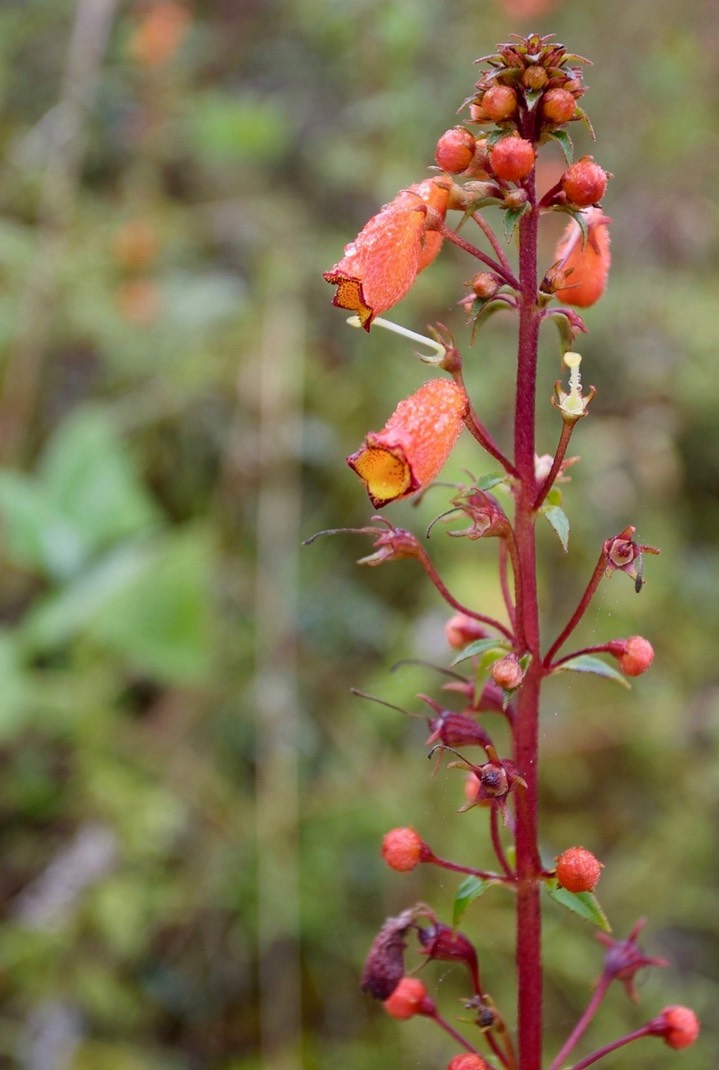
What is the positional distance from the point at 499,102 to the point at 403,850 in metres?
0.81

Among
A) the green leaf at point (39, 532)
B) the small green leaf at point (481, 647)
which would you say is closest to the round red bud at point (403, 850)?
the small green leaf at point (481, 647)

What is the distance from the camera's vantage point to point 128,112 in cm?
450

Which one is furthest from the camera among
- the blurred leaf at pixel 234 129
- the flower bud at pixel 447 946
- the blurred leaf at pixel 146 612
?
the blurred leaf at pixel 234 129

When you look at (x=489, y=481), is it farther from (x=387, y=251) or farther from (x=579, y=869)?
(x=579, y=869)

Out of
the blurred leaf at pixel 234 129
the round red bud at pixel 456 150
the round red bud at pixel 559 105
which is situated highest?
the blurred leaf at pixel 234 129

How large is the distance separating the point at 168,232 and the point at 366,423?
1.15 metres

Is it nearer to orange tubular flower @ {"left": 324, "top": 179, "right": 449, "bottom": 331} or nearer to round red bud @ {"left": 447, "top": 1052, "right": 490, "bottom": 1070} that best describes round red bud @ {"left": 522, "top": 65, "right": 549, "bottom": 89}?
orange tubular flower @ {"left": 324, "top": 179, "right": 449, "bottom": 331}

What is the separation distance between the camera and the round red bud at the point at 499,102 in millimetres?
1027

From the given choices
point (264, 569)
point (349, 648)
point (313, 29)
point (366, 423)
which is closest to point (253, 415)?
point (366, 423)

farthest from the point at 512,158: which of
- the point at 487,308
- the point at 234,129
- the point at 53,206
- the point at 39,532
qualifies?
the point at 234,129

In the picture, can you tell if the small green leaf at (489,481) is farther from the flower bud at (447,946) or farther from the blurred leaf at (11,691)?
the blurred leaf at (11,691)

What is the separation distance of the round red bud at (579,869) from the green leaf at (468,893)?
102 mm

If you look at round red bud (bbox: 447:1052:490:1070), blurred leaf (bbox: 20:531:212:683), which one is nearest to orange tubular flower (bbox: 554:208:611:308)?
round red bud (bbox: 447:1052:490:1070)

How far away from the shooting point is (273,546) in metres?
3.37
